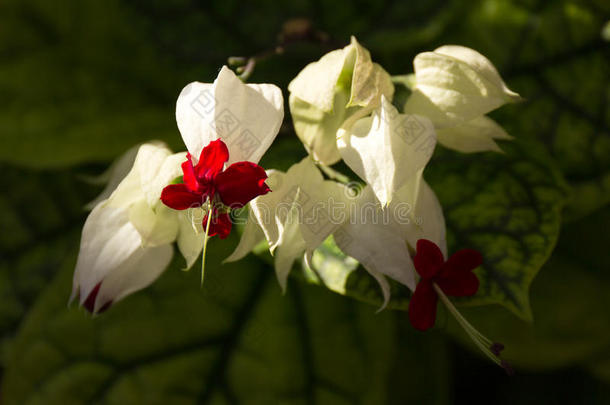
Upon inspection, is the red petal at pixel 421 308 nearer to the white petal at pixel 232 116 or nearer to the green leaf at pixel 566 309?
the white petal at pixel 232 116

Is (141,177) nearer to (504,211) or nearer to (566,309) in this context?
(504,211)

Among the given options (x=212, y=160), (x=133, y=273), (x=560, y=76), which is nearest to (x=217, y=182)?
(x=212, y=160)

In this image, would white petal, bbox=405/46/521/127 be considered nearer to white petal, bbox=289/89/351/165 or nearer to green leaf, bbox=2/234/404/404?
white petal, bbox=289/89/351/165

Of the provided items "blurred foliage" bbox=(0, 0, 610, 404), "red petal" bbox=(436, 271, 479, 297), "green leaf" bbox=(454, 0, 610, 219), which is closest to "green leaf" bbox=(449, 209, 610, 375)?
"blurred foliage" bbox=(0, 0, 610, 404)

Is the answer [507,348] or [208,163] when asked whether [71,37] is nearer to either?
[208,163]

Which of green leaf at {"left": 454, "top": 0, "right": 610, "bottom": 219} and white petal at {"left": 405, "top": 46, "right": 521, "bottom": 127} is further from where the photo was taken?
green leaf at {"left": 454, "top": 0, "right": 610, "bottom": 219}

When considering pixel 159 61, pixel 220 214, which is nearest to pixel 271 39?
pixel 159 61

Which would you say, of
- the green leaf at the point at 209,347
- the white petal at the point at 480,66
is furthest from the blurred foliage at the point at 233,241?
the white petal at the point at 480,66
